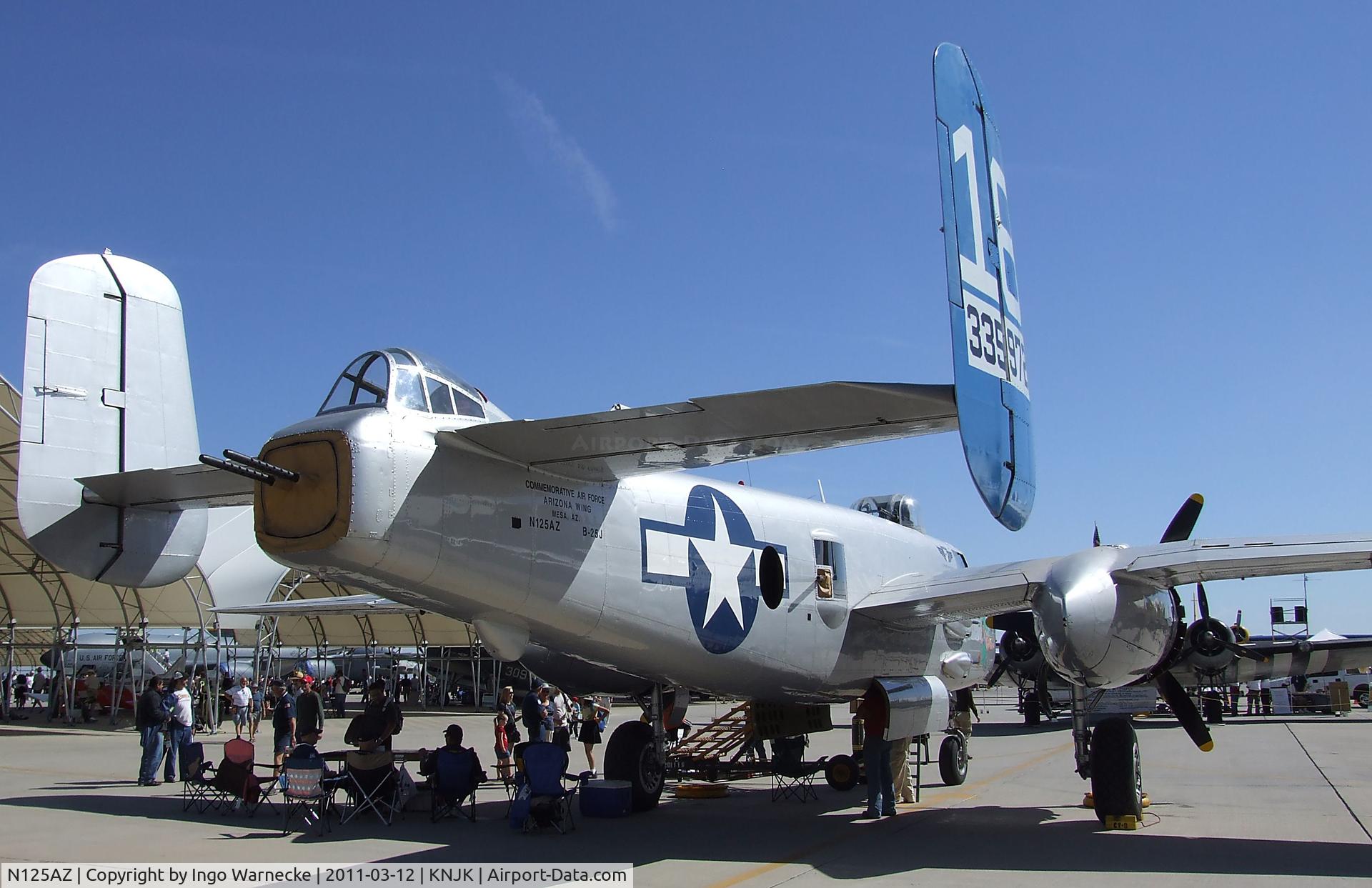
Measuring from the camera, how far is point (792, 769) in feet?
44.4

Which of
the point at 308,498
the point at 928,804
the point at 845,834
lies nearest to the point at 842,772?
the point at 928,804

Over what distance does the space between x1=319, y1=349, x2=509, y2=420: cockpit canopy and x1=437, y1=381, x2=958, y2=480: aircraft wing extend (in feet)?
1.49

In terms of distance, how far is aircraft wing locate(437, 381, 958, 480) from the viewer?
7328 mm

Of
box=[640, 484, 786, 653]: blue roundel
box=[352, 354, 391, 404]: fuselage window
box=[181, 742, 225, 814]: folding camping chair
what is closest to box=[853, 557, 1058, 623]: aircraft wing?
box=[640, 484, 786, 653]: blue roundel

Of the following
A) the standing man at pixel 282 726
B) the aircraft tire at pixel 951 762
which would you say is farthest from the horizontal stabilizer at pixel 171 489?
the aircraft tire at pixel 951 762

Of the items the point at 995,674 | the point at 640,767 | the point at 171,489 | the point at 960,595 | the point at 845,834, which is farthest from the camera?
the point at 995,674

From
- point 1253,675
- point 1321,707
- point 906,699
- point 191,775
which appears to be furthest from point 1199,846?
point 1321,707

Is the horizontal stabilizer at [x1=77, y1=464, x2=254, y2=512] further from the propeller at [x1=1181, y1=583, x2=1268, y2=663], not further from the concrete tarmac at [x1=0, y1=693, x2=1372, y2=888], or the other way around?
the propeller at [x1=1181, y1=583, x2=1268, y2=663]

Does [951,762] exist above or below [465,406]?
below

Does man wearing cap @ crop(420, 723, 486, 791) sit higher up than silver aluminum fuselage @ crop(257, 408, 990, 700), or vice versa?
silver aluminum fuselage @ crop(257, 408, 990, 700)

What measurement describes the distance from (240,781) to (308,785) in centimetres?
219

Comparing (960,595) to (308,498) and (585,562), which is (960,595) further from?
(308,498)

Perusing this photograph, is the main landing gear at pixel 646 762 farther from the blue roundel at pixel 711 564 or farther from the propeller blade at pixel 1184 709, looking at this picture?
the propeller blade at pixel 1184 709

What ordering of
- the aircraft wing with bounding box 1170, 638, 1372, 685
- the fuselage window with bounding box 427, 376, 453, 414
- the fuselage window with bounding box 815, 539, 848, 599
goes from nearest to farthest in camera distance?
the fuselage window with bounding box 427, 376, 453, 414, the fuselage window with bounding box 815, 539, 848, 599, the aircraft wing with bounding box 1170, 638, 1372, 685
